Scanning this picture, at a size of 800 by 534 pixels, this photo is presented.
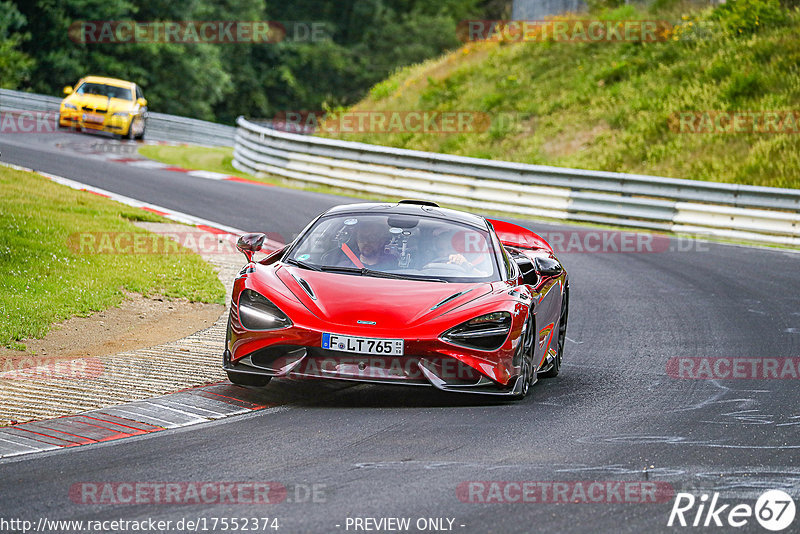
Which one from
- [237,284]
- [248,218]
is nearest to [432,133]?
[248,218]

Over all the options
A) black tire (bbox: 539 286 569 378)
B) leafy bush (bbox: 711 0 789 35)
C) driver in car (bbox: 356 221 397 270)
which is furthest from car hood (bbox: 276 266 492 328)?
leafy bush (bbox: 711 0 789 35)

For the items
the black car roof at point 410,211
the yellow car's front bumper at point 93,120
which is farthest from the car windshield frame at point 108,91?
the black car roof at point 410,211

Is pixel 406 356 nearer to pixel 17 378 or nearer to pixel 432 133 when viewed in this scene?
pixel 17 378

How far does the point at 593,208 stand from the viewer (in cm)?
2195

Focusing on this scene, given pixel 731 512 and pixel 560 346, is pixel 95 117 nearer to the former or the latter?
pixel 560 346

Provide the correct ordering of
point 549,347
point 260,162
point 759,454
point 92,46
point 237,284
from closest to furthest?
point 759,454 < point 237,284 < point 549,347 < point 260,162 < point 92,46

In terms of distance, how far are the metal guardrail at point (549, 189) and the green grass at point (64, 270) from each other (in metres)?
8.36

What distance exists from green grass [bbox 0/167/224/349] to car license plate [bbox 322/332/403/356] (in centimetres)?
315

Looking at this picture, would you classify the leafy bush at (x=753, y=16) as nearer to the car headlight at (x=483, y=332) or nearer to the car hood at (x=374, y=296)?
the car hood at (x=374, y=296)

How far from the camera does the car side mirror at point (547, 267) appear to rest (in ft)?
29.8

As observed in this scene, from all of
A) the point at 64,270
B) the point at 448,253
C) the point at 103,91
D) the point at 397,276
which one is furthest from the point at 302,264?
the point at 103,91

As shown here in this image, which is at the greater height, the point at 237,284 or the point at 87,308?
the point at 237,284

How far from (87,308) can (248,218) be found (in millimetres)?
8279

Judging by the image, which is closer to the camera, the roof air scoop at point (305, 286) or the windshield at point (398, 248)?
the roof air scoop at point (305, 286)
